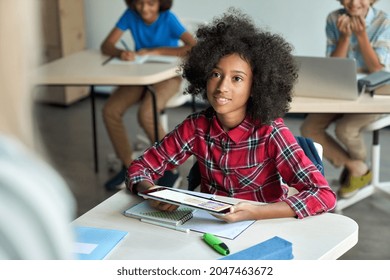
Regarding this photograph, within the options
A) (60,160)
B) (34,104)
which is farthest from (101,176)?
(34,104)

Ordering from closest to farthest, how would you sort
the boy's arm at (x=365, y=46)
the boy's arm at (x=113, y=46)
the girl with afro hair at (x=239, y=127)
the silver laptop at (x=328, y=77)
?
the girl with afro hair at (x=239, y=127)
the silver laptop at (x=328, y=77)
the boy's arm at (x=365, y=46)
the boy's arm at (x=113, y=46)

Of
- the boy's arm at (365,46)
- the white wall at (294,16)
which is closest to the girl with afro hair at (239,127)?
the boy's arm at (365,46)

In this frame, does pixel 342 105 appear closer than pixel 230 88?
No

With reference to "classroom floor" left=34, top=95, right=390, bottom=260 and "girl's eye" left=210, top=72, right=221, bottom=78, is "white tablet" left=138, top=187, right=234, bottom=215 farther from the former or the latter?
"classroom floor" left=34, top=95, right=390, bottom=260

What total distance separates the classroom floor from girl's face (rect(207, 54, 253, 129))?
588 mm

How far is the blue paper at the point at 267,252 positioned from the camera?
4.23 feet

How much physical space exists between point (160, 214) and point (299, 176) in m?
0.34

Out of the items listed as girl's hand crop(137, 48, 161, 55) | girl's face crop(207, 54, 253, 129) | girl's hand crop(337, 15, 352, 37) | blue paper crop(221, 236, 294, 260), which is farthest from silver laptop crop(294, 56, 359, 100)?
blue paper crop(221, 236, 294, 260)

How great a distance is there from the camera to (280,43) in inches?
70.7

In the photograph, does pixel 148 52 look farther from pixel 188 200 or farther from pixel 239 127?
pixel 188 200

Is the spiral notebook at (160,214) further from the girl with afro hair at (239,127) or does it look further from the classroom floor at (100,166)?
the classroom floor at (100,166)

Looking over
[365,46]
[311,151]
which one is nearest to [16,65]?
[311,151]

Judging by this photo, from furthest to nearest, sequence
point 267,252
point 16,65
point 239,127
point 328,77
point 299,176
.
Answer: point 328,77 < point 239,127 < point 299,176 < point 267,252 < point 16,65

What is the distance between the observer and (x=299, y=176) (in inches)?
63.8
